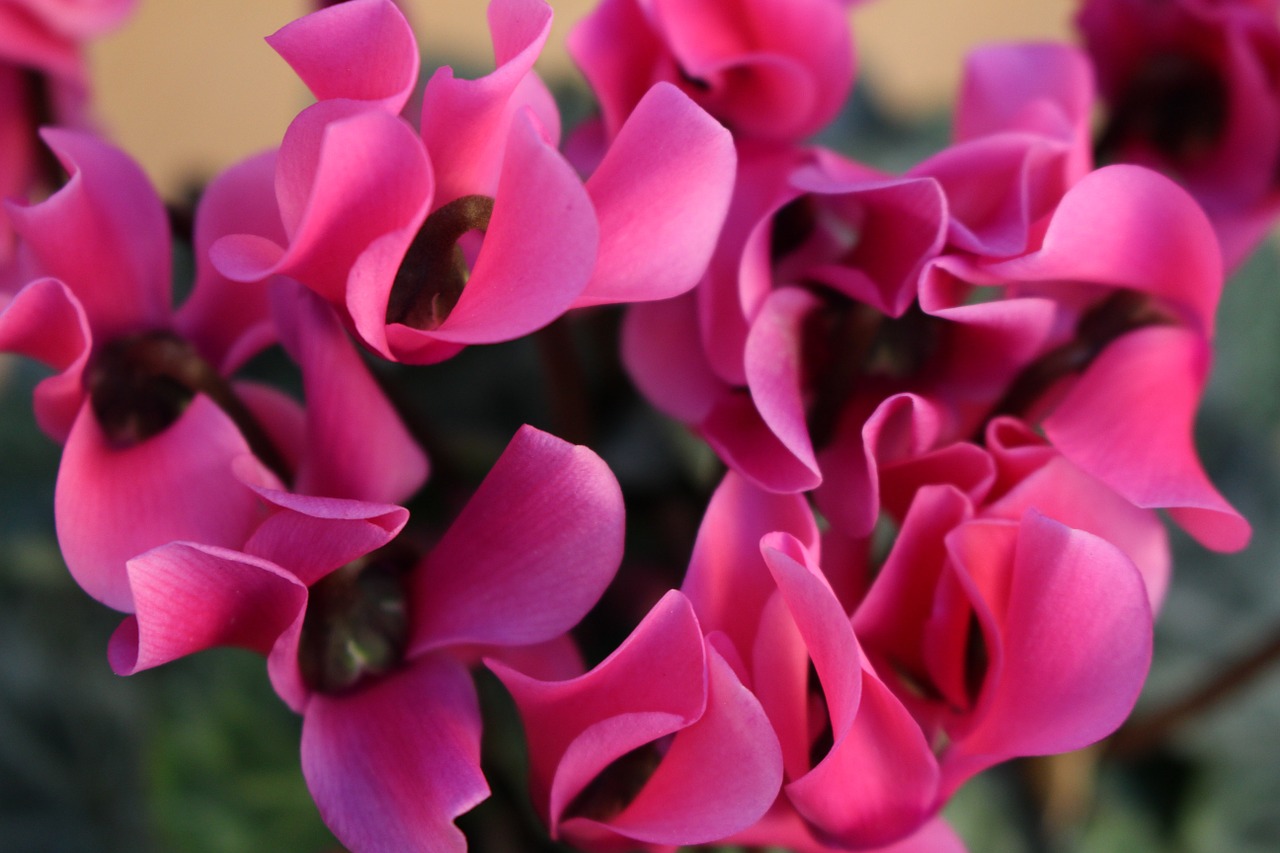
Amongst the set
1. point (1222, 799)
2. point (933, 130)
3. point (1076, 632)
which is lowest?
point (1222, 799)

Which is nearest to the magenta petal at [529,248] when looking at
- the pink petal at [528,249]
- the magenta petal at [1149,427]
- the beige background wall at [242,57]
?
the pink petal at [528,249]

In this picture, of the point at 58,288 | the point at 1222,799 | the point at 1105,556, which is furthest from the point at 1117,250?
the point at 1222,799

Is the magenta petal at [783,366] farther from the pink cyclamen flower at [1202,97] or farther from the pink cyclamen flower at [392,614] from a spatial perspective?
the pink cyclamen flower at [1202,97]

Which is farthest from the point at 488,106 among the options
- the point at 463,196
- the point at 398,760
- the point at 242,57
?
the point at 242,57

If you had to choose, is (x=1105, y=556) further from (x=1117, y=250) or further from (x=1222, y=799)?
(x=1222, y=799)

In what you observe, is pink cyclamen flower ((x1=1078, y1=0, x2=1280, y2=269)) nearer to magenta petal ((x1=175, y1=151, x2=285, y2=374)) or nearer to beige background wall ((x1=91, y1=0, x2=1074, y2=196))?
magenta petal ((x1=175, y1=151, x2=285, y2=374))

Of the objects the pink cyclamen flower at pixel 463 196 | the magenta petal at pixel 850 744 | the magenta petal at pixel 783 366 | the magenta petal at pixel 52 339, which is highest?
the pink cyclamen flower at pixel 463 196
